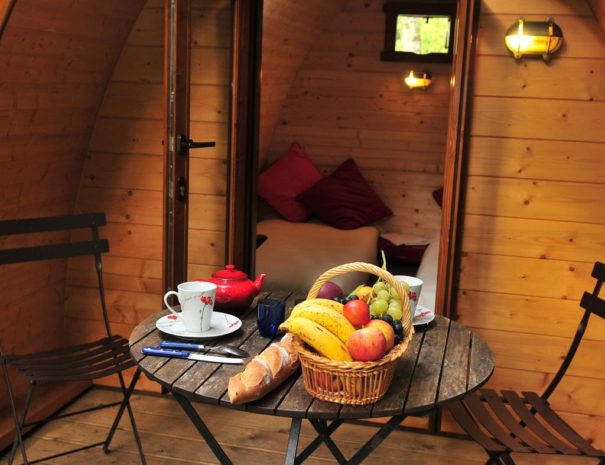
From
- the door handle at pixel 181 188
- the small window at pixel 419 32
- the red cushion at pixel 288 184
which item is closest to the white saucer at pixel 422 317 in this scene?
the door handle at pixel 181 188

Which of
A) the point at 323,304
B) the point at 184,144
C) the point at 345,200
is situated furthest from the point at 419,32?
the point at 323,304

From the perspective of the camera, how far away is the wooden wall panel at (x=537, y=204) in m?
3.06

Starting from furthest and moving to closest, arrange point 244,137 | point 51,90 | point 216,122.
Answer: point 244,137, point 216,122, point 51,90

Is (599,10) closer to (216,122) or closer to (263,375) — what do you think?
(216,122)

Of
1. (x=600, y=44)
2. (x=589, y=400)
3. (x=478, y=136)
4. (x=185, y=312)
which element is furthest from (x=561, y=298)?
(x=185, y=312)

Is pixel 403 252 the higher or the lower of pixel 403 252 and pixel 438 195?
the lower

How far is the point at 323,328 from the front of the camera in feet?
5.82

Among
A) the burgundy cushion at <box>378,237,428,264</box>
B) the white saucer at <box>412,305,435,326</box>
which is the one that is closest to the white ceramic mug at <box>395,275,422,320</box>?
the white saucer at <box>412,305,435,326</box>

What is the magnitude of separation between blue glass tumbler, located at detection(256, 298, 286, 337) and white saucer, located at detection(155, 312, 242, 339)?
73 mm

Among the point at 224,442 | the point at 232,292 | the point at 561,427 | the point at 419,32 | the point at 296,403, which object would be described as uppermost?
the point at 419,32

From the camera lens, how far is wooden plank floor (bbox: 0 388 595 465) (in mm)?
3057

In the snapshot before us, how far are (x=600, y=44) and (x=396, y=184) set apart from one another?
10.7 feet

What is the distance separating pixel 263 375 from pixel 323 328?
174 millimetres

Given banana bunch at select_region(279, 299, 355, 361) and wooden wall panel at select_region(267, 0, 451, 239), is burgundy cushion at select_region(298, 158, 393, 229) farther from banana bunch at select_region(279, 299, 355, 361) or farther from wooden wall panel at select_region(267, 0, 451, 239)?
banana bunch at select_region(279, 299, 355, 361)
